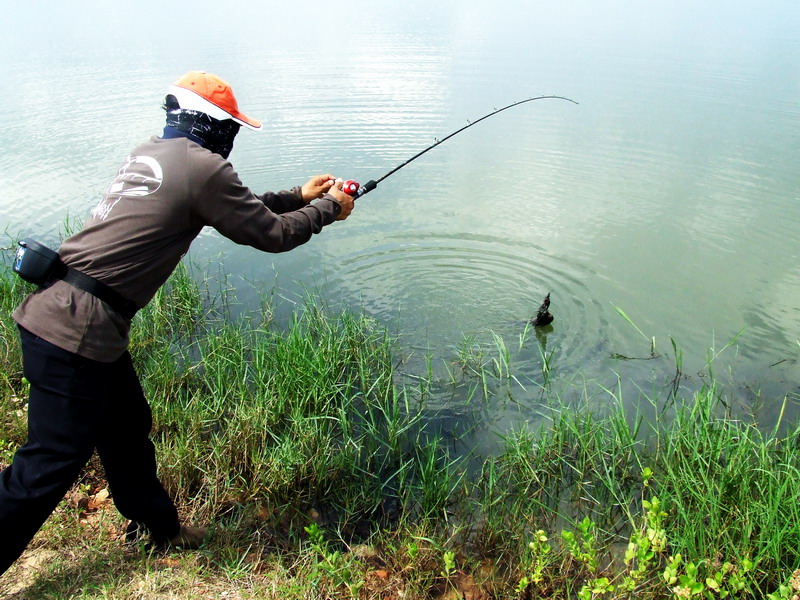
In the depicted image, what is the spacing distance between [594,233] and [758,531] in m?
4.42

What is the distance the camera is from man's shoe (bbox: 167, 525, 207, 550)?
2.87 metres

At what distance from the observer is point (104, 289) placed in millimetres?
2377

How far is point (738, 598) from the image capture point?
2.55 metres

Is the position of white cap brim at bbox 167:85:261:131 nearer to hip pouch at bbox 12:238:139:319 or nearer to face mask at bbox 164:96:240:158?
face mask at bbox 164:96:240:158

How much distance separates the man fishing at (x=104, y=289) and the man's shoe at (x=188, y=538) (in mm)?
549

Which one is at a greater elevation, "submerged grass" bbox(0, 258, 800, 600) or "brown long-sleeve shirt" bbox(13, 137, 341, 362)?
"brown long-sleeve shirt" bbox(13, 137, 341, 362)

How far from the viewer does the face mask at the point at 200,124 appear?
2557 mm

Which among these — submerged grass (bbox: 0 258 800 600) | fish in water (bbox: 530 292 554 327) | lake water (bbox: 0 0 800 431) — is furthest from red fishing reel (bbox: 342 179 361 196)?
fish in water (bbox: 530 292 554 327)

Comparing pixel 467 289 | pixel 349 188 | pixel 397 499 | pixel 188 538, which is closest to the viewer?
pixel 188 538

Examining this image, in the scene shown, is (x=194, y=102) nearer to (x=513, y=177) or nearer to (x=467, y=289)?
(x=467, y=289)

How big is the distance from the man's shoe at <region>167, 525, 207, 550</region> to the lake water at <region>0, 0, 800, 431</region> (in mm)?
1843

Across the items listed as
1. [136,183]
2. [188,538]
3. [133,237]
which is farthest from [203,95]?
[188,538]

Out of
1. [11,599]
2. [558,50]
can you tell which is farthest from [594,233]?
[558,50]

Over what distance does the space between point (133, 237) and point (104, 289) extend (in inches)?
8.5
